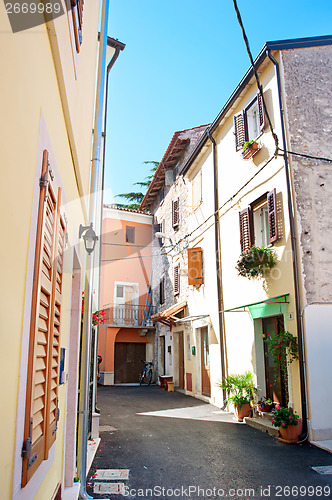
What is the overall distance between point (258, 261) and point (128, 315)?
42.3 feet

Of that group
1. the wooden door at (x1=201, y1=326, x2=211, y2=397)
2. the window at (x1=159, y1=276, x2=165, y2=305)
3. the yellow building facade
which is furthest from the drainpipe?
the window at (x1=159, y1=276, x2=165, y2=305)

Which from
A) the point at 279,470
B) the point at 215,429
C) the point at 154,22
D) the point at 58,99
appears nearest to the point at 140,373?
the point at 215,429

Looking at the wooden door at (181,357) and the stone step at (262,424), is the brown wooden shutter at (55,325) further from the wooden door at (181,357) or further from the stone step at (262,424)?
the wooden door at (181,357)

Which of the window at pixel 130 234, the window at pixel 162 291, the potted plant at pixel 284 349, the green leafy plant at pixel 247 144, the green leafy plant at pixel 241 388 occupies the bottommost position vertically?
the green leafy plant at pixel 241 388

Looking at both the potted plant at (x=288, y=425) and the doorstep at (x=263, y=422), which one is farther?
the doorstep at (x=263, y=422)

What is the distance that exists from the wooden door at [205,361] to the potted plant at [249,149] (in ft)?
18.6

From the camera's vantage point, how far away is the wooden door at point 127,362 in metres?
19.7

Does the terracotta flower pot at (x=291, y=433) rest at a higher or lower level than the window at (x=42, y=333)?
lower

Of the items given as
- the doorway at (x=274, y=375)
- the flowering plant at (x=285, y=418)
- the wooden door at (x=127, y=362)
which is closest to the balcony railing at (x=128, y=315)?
the wooden door at (x=127, y=362)

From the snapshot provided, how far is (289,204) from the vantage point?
25.5ft

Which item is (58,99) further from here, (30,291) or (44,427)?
(44,427)

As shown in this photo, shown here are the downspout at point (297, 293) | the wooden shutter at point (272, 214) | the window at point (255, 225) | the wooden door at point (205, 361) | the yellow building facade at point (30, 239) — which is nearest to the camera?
the yellow building facade at point (30, 239)

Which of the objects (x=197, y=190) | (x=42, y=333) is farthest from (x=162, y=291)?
(x=42, y=333)

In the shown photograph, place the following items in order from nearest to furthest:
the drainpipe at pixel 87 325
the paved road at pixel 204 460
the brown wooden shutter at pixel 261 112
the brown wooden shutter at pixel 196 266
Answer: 1. the drainpipe at pixel 87 325
2. the paved road at pixel 204 460
3. the brown wooden shutter at pixel 261 112
4. the brown wooden shutter at pixel 196 266
